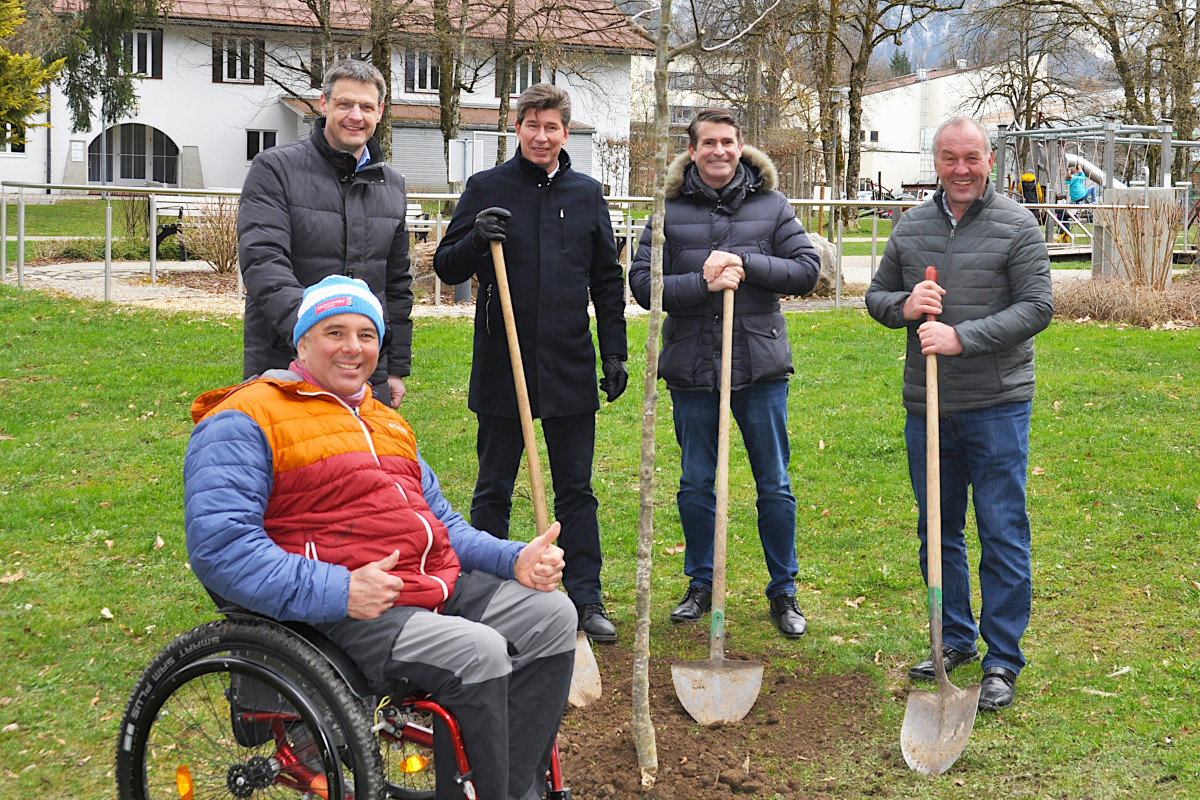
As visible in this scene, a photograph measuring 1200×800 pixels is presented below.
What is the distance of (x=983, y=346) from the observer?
12.2 feet

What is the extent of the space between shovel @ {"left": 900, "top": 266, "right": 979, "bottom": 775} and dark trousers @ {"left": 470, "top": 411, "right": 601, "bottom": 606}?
1.22m

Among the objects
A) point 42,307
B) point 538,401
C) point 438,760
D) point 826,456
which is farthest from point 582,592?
point 42,307

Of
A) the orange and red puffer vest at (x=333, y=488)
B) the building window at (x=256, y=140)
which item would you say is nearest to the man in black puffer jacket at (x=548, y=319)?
the orange and red puffer vest at (x=333, y=488)

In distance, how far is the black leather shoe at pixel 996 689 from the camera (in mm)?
3762

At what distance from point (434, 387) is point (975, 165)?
17.7ft

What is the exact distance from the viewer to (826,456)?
695cm

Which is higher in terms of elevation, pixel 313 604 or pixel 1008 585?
pixel 313 604

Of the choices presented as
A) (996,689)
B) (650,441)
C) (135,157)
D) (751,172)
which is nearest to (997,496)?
(996,689)

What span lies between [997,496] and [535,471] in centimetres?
151

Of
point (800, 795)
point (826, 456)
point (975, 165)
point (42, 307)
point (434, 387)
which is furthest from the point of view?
point (42, 307)

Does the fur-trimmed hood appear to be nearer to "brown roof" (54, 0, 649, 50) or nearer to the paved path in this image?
the paved path

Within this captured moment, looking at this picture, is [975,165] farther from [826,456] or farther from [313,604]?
[826,456]

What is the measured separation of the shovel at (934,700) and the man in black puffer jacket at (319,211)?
1.84m

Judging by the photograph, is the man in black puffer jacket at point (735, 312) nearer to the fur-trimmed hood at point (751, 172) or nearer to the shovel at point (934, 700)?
the fur-trimmed hood at point (751, 172)
